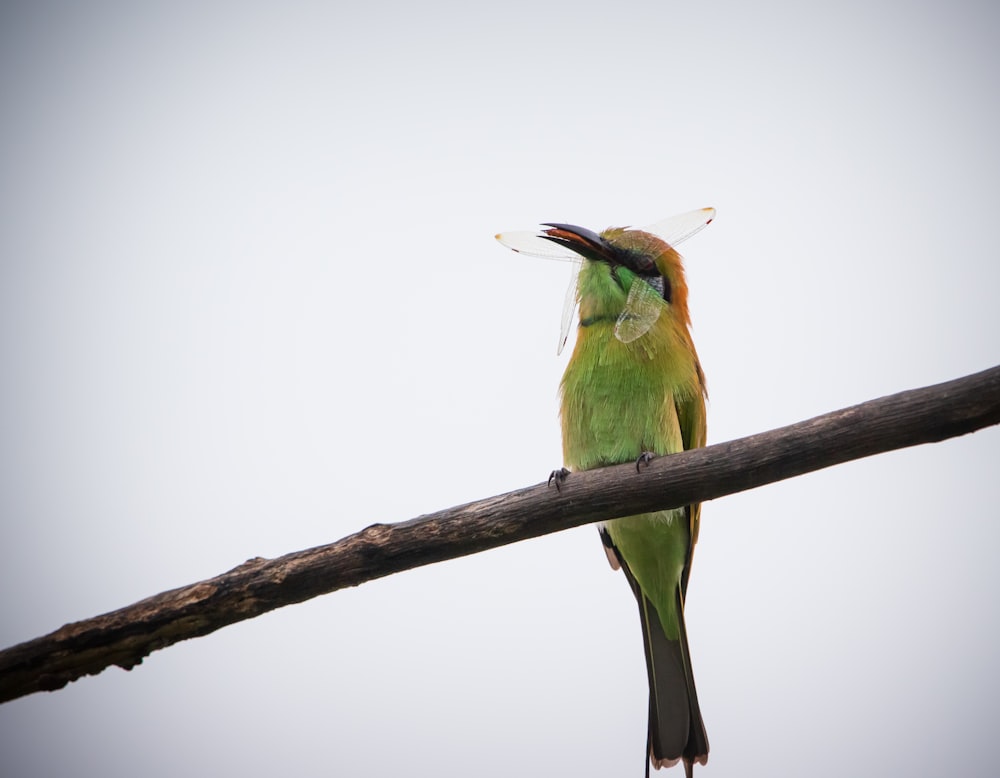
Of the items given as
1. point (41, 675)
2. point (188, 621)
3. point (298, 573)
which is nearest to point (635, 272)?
point (298, 573)

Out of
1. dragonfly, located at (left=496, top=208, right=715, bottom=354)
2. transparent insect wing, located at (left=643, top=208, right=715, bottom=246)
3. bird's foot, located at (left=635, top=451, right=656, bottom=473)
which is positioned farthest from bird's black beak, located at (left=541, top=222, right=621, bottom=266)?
bird's foot, located at (left=635, top=451, right=656, bottom=473)

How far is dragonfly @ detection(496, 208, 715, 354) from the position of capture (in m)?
2.56

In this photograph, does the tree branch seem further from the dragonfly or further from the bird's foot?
the dragonfly

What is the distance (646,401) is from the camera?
252 cm

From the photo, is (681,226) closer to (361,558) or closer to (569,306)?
(569,306)

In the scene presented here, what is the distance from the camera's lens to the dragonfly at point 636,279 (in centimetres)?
256

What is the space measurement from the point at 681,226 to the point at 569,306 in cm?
46

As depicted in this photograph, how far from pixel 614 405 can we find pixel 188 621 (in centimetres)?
138

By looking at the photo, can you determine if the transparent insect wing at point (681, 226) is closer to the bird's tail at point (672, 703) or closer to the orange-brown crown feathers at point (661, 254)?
the orange-brown crown feathers at point (661, 254)

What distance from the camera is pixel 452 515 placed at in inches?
72.0

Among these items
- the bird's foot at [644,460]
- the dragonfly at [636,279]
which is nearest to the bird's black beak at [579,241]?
the dragonfly at [636,279]

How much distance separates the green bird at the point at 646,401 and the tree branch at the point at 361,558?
2.00 feet

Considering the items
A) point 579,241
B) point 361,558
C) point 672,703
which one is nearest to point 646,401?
point 579,241

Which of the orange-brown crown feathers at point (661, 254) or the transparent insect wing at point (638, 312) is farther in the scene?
the orange-brown crown feathers at point (661, 254)
